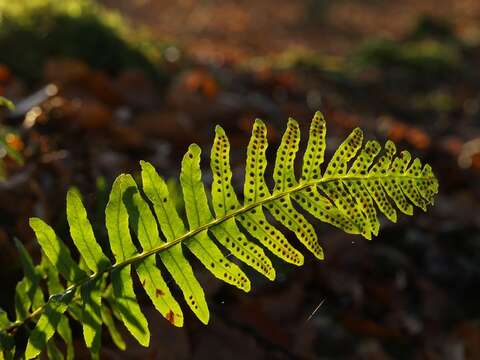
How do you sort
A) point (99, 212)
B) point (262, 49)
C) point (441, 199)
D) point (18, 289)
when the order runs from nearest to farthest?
point (18, 289)
point (99, 212)
point (441, 199)
point (262, 49)

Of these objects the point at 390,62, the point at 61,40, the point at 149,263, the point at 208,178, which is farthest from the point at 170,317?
the point at 390,62

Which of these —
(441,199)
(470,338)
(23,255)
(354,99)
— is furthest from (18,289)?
(354,99)

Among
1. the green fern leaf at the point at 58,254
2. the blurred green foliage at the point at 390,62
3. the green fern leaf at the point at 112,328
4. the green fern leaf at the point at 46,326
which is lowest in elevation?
the blurred green foliage at the point at 390,62

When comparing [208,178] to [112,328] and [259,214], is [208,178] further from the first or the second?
[259,214]

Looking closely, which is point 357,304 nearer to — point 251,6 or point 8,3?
point 8,3

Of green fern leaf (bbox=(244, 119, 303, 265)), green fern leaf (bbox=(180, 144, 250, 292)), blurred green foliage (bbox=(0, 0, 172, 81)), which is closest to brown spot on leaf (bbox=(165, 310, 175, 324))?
green fern leaf (bbox=(180, 144, 250, 292))

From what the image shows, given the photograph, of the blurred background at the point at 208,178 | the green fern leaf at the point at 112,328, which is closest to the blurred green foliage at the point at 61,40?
the blurred background at the point at 208,178

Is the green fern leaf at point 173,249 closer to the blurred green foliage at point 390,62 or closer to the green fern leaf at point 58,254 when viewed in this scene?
the green fern leaf at point 58,254

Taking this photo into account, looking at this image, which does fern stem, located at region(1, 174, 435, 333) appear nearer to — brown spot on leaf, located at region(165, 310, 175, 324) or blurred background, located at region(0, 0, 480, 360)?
brown spot on leaf, located at region(165, 310, 175, 324)
